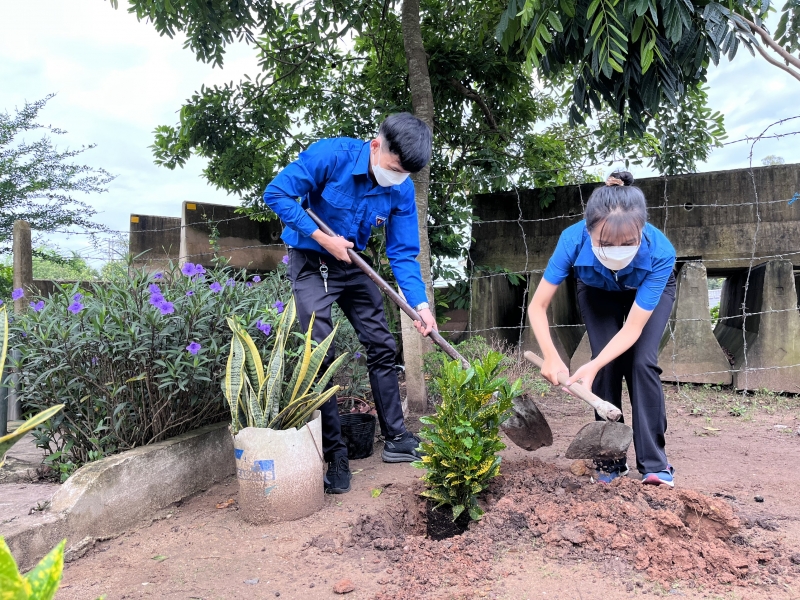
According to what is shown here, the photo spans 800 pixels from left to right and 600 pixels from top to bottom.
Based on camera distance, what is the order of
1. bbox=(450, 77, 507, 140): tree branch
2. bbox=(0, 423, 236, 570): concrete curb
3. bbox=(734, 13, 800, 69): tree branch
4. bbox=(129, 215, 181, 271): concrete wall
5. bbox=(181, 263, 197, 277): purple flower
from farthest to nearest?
1. bbox=(129, 215, 181, 271): concrete wall
2. bbox=(450, 77, 507, 140): tree branch
3. bbox=(734, 13, 800, 69): tree branch
4. bbox=(181, 263, 197, 277): purple flower
5. bbox=(0, 423, 236, 570): concrete curb

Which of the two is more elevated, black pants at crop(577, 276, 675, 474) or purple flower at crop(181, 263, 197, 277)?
purple flower at crop(181, 263, 197, 277)

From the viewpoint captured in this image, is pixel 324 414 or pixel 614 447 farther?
pixel 324 414

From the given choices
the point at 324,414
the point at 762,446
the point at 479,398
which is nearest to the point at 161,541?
the point at 324,414

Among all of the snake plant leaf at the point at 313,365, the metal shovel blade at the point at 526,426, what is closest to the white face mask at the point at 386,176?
the snake plant leaf at the point at 313,365

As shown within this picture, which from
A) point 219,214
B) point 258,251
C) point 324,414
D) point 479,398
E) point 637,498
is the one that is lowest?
point 637,498

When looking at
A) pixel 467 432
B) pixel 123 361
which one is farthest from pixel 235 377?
pixel 467 432

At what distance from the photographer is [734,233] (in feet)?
17.5

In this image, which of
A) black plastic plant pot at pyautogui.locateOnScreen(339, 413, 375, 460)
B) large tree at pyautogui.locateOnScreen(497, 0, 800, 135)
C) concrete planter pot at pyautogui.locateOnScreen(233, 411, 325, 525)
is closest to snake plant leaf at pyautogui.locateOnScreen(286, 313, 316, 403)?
concrete planter pot at pyautogui.locateOnScreen(233, 411, 325, 525)

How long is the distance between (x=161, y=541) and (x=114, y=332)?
95cm

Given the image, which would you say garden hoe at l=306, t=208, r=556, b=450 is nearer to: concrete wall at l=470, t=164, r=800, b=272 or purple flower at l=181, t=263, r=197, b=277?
purple flower at l=181, t=263, r=197, b=277

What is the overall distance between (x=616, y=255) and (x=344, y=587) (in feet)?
5.52

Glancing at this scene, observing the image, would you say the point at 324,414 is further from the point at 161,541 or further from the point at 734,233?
the point at 734,233

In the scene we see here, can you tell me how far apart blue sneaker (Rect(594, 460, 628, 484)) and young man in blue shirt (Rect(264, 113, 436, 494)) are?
990 mm

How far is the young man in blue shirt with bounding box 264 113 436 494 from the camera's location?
288cm
